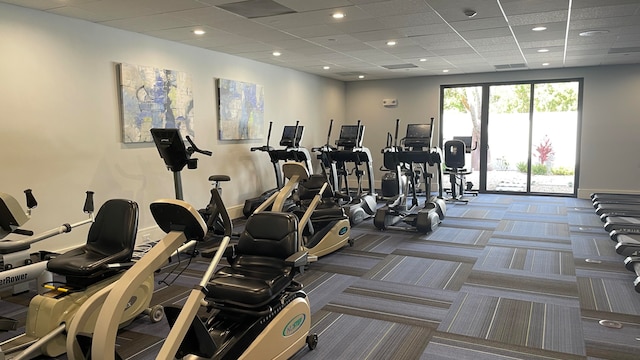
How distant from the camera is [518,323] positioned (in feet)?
11.6

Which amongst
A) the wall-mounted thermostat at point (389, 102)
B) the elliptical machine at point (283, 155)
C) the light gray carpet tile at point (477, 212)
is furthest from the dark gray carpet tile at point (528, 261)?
the wall-mounted thermostat at point (389, 102)

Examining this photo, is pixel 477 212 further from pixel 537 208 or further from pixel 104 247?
pixel 104 247

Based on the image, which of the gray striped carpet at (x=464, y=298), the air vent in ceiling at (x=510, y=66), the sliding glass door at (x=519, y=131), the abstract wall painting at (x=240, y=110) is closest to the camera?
the gray striped carpet at (x=464, y=298)

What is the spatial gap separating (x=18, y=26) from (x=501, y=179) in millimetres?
9352

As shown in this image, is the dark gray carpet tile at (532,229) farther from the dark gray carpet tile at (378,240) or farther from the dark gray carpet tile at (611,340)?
the dark gray carpet tile at (611,340)

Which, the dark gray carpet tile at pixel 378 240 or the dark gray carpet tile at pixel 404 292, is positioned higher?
the dark gray carpet tile at pixel 378 240

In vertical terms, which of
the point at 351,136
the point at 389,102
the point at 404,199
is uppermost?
the point at 389,102

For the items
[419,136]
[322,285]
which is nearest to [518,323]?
[322,285]

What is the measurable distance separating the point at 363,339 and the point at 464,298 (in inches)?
48.8

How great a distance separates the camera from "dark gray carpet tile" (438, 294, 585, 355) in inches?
127

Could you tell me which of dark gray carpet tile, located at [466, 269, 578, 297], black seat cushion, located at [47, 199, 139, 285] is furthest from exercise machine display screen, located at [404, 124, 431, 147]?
black seat cushion, located at [47, 199, 139, 285]

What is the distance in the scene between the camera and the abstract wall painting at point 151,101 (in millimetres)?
5621

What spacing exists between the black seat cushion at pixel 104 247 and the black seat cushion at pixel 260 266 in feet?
2.53

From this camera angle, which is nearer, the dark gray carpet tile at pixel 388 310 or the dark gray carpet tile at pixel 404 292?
the dark gray carpet tile at pixel 388 310
